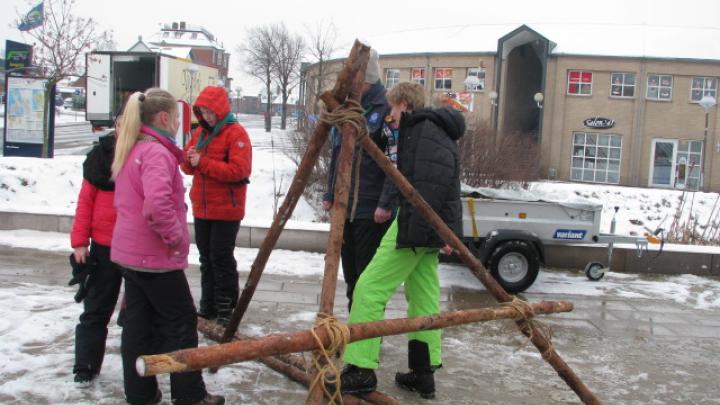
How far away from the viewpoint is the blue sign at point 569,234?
24.0ft

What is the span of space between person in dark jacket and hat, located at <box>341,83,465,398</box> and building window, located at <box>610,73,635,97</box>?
32888 mm

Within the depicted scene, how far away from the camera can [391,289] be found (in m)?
3.94

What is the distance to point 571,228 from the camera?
24.0ft

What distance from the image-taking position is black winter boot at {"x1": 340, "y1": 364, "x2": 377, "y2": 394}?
381 centimetres

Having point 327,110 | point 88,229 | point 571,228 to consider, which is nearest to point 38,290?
point 88,229

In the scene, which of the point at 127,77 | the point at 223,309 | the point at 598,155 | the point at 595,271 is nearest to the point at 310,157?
the point at 223,309

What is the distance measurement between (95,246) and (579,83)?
3356 centimetres

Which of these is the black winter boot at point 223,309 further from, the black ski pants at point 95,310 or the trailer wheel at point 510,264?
the trailer wheel at point 510,264

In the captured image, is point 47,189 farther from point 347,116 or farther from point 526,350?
point 347,116

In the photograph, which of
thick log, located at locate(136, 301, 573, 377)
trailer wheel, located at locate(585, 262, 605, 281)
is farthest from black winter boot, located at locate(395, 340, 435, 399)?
trailer wheel, located at locate(585, 262, 605, 281)

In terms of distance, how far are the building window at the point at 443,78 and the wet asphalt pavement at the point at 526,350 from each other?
100 ft

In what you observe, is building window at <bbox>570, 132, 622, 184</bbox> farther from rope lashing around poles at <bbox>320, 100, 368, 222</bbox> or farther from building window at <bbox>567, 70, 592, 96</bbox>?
rope lashing around poles at <bbox>320, 100, 368, 222</bbox>

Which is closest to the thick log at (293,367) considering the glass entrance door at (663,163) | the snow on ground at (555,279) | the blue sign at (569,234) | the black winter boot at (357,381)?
the black winter boot at (357,381)

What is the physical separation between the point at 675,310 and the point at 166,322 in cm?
512
